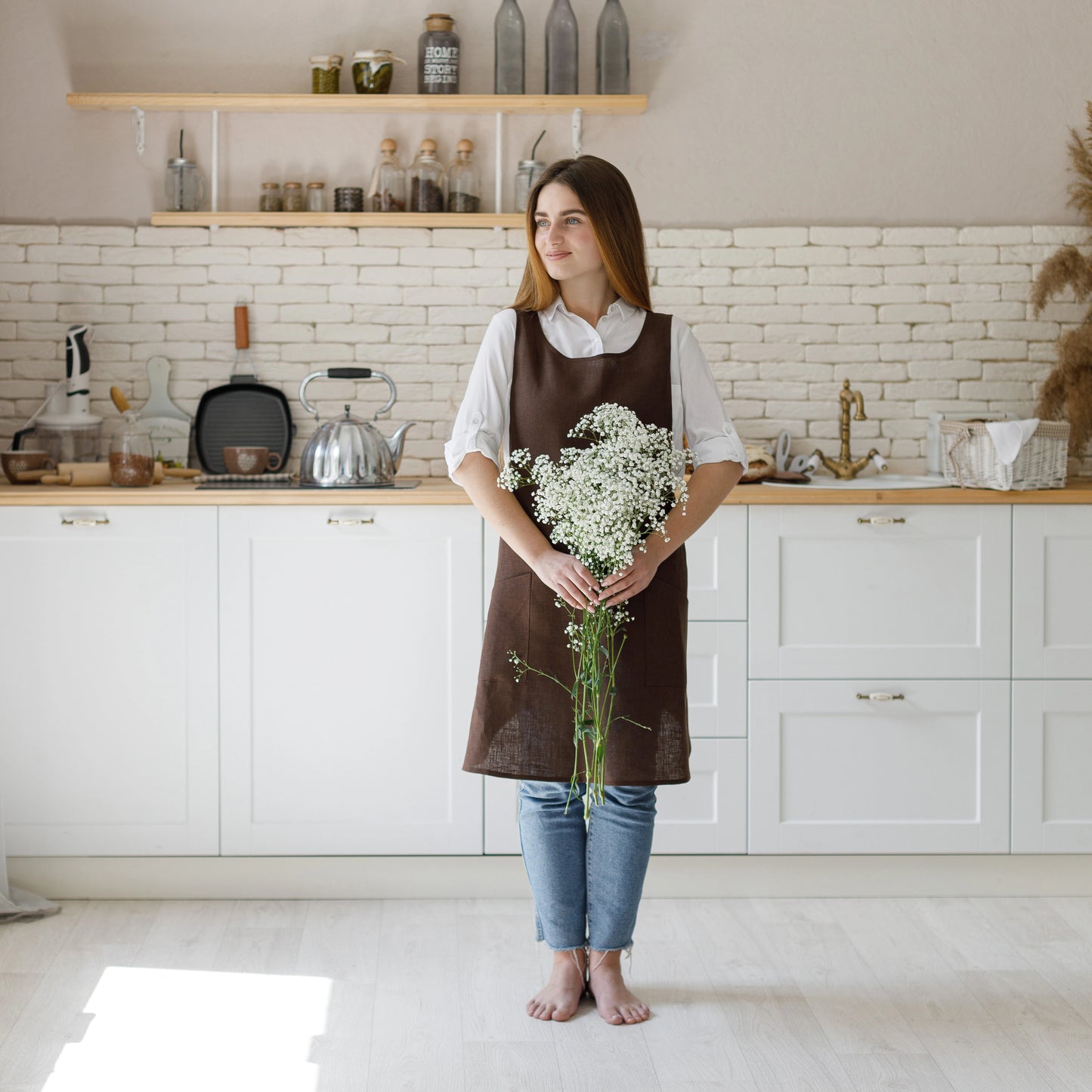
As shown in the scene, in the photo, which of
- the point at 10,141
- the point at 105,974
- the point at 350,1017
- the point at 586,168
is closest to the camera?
the point at 586,168

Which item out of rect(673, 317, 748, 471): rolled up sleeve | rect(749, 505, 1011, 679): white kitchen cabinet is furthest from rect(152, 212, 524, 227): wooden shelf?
rect(673, 317, 748, 471): rolled up sleeve

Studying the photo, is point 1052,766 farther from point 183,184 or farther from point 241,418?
point 183,184

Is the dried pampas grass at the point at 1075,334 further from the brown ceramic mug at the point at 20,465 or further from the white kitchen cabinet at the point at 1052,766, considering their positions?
the brown ceramic mug at the point at 20,465

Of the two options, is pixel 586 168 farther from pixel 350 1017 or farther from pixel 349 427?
pixel 350 1017

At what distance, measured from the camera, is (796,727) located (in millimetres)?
2844

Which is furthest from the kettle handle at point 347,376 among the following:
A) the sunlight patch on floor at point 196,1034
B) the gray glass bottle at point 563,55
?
the sunlight patch on floor at point 196,1034

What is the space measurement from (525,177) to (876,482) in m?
1.25

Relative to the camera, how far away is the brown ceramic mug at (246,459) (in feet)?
10.3

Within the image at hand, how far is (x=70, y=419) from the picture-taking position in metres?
3.23

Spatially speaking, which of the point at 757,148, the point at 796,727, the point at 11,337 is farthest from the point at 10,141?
the point at 796,727

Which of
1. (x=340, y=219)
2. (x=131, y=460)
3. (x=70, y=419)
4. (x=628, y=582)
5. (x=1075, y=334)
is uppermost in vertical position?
(x=340, y=219)

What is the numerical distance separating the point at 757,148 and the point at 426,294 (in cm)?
101

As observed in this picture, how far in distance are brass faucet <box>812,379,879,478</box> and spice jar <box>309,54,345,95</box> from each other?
1.61 m

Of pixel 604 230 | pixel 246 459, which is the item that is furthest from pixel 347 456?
pixel 604 230
